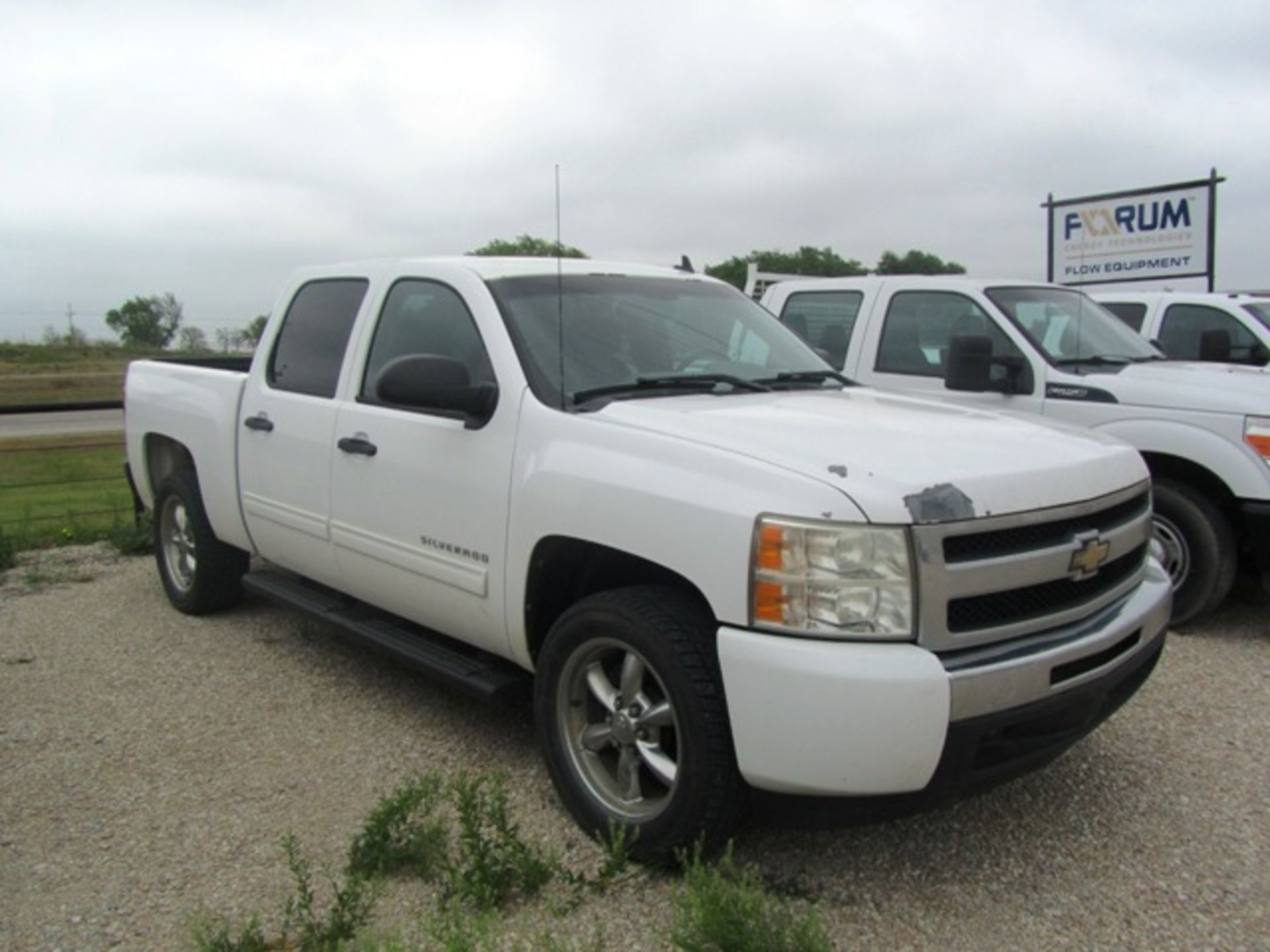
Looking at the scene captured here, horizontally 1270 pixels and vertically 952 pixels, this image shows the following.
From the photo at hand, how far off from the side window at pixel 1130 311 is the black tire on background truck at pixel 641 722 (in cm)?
697

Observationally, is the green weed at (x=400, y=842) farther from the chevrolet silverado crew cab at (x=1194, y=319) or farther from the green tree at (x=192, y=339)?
the green tree at (x=192, y=339)

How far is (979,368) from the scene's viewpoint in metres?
5.79

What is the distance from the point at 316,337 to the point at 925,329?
387cm

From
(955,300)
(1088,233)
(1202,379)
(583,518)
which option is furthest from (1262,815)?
(1088,233)

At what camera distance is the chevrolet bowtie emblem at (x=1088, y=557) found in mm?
3123

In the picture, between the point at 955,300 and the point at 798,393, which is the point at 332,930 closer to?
the point at 798,393

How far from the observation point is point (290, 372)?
16.8 feet

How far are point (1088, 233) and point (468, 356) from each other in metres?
15.0

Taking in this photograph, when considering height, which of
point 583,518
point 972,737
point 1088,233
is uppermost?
point 1088,233

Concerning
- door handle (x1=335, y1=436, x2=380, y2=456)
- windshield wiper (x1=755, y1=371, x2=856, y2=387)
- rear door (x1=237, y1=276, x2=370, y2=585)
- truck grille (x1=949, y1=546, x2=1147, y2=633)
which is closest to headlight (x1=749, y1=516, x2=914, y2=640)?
truck grille (x1=949, y1=546, x2=1147, y2=633)

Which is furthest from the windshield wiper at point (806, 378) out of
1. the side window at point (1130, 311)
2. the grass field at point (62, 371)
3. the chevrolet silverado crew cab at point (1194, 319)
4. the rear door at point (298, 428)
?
the grass field at point (62, 371)

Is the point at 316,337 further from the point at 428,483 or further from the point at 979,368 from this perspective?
the point at 979,368

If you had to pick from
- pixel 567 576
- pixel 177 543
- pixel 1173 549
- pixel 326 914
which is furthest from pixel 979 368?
pixel 177 543

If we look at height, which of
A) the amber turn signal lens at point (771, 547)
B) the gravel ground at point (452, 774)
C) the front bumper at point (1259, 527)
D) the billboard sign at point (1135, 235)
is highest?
the billboard sign at point (1135, 235)
